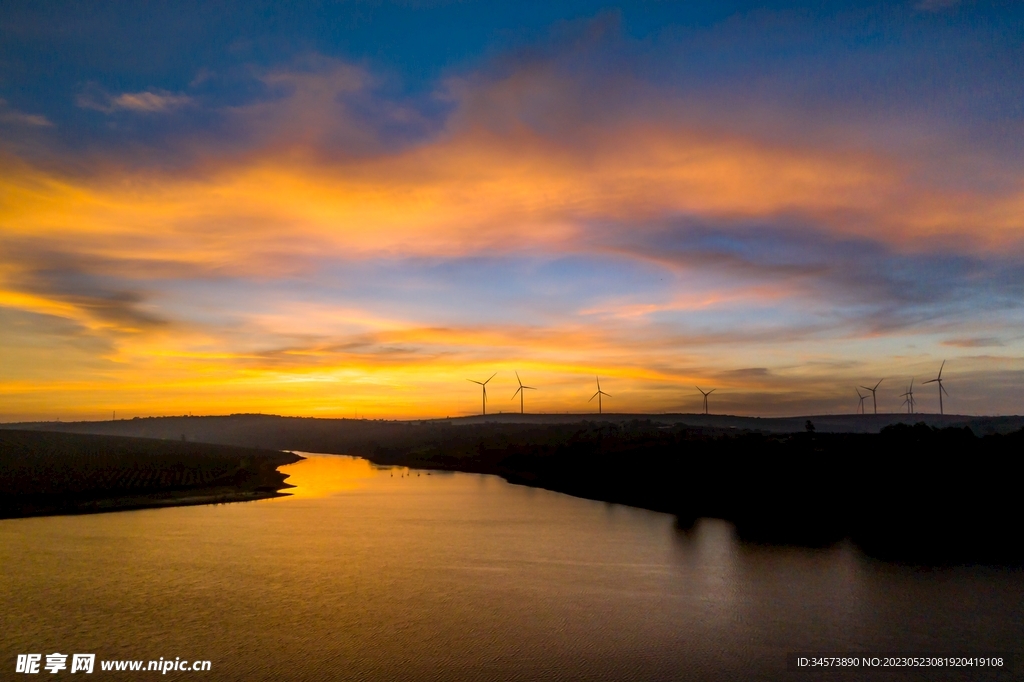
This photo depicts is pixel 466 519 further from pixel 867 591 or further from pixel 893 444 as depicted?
pixel 893 444

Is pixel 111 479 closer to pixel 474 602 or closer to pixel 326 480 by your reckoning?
pixel 326 480

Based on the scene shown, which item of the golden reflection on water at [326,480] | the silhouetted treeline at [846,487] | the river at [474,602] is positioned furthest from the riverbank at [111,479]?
the silhouetted treeline at [846,487]

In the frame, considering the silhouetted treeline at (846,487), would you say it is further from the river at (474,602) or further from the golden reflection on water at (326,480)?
the golden reflection on water at (326,480)

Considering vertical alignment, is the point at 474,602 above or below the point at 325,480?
above

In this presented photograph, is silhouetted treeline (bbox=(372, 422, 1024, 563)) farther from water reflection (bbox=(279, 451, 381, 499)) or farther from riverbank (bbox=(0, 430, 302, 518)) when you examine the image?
riverbank (bbox=(0, 430, 302, 518))

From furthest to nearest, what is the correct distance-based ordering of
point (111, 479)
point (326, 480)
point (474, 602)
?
1. point (326, 480)
2. point (111, 479)
3. point (474, 602)

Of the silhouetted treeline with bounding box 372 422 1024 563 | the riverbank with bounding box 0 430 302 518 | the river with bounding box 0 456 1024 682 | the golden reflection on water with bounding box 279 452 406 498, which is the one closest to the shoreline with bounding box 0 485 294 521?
the riverbank with bounding box 0 430 302 518

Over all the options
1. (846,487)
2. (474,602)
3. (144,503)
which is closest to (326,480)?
(144,503)
